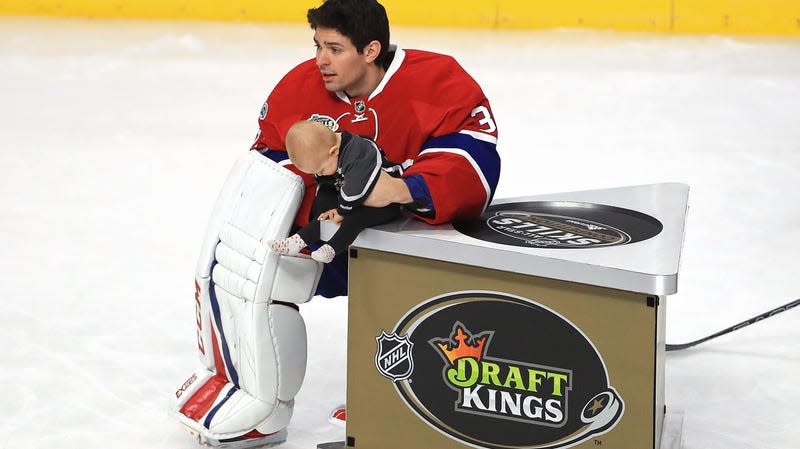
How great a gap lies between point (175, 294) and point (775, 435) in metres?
1.54

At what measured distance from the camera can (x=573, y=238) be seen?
80.7 inches

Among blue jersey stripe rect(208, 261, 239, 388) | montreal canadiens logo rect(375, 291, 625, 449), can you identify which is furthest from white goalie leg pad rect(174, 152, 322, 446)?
montreal canadiens logo rect(375, 291, 625, 449)

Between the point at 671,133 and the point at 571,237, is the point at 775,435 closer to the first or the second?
the point at 571,237

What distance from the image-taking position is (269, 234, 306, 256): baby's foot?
2.06 meters

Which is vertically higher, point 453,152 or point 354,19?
point 354,19

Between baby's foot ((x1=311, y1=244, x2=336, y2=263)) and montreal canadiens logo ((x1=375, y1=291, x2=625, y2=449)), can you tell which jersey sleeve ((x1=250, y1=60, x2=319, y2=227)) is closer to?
baby's foot ((x1=311, y1=244, x2=336, y2=263))

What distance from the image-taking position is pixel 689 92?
17.7 ft

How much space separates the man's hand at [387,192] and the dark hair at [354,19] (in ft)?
0.94

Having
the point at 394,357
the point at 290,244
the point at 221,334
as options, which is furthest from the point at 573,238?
the point at 221,334

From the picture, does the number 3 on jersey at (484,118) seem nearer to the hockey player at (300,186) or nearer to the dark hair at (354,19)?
the hockey player at (300,186)

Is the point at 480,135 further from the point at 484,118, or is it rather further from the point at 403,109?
the point at 403,109

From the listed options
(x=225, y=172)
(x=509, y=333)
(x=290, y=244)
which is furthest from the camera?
(x=225, y=172)

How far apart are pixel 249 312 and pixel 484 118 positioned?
546 mm

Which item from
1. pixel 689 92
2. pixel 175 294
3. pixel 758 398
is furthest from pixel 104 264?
pixel 689 92
